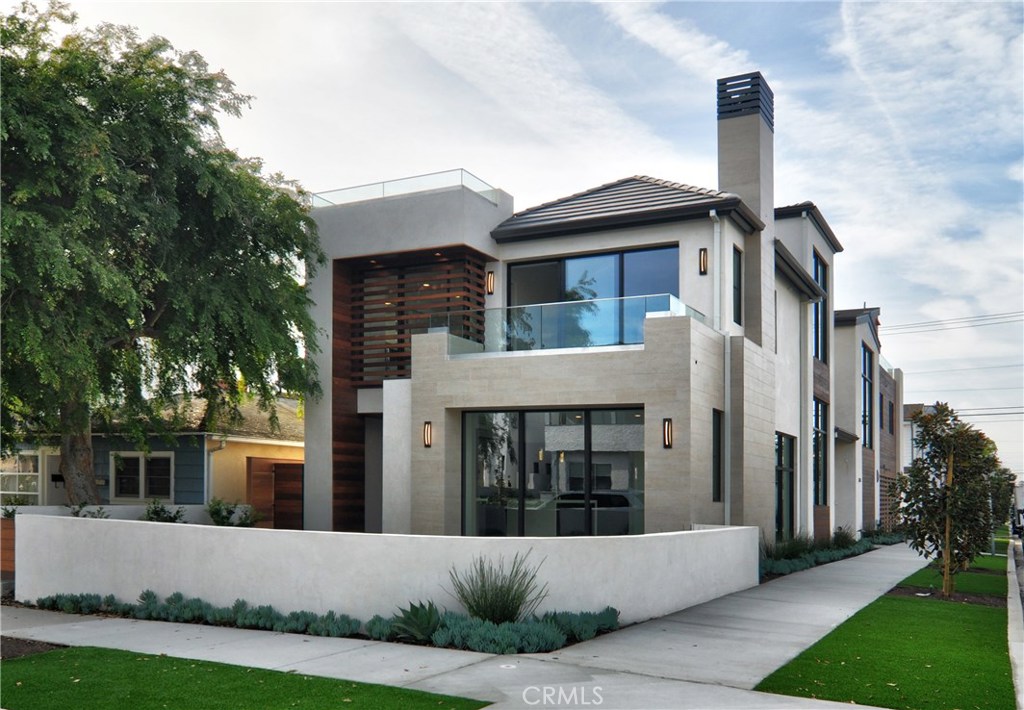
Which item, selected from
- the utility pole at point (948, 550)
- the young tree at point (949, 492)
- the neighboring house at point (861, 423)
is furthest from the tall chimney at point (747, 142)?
the neighboring house at point (861, 423)

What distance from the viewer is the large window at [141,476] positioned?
24641 millimetres

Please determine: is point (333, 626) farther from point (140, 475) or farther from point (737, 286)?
point (140, 475)

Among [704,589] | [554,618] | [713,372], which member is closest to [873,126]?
[713,372]

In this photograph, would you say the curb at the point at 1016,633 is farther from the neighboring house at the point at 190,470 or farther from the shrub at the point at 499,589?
the neighboring house at the point at 190,470

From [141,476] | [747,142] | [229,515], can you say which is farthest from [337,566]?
[141,476]

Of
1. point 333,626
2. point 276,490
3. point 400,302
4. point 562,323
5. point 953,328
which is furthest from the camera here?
point 953,328

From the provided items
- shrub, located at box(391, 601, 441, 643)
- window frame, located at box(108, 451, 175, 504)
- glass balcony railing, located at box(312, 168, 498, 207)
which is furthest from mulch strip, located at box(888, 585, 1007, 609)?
window frame, located at box(108, 451, 175, 504)

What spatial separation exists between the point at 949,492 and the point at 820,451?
1230 cm

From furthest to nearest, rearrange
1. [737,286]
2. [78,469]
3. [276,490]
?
[276,490] < [737,286] < [78,469]

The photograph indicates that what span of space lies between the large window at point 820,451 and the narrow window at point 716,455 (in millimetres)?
9249

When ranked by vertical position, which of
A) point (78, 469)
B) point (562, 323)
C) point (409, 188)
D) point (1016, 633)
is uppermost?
point (409, 188)

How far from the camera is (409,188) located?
20578 millimetres

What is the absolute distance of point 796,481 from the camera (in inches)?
978

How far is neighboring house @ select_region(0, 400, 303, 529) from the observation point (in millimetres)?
24156
